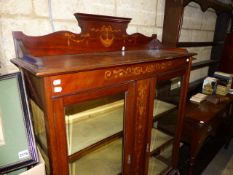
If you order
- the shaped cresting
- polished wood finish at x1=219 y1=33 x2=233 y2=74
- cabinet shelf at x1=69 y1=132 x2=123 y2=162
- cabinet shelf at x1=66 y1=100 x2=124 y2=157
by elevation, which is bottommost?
cabinet shelf at x1=69 y1=132 x2=123 y2=162

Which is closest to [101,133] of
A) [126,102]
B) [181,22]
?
[126,102]

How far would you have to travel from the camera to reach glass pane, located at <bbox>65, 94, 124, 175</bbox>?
1.02 m

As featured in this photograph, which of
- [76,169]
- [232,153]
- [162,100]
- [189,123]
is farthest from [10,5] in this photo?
[232,153]

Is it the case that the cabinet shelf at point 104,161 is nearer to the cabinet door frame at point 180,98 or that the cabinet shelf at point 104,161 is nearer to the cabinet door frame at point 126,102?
the cabinet door frame at point 126,102

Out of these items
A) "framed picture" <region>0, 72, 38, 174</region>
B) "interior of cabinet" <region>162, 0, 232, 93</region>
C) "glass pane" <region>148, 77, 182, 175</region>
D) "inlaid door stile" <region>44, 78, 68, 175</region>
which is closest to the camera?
"inlaid door stile" <region>44, 78, 68, 175</region>

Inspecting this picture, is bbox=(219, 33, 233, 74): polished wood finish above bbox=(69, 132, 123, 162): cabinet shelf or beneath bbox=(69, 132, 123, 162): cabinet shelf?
above

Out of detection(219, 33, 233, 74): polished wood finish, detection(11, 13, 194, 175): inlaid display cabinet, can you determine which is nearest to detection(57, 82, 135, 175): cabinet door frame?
detection(11, 13, 194, 175): inlaid display cabinet

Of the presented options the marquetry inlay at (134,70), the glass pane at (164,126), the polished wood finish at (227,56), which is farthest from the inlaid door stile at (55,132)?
the polished wood finish at (227,56)

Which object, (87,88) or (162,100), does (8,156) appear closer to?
(87,88)

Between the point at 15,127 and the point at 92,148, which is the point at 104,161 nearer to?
the point at 92,148

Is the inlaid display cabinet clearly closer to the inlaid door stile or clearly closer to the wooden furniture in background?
the inlaid door stile

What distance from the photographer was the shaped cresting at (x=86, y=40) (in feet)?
3.26

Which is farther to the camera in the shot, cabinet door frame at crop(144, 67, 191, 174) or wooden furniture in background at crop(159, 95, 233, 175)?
wooden furniture in background at crop(159, 95, 233, 175)

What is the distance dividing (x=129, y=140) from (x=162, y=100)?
1.83 ft
